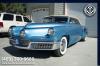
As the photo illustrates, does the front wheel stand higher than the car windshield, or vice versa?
the car windshield

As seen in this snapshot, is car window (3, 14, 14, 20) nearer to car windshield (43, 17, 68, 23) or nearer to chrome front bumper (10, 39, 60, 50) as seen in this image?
car windshield (43, 17, 68, 23)

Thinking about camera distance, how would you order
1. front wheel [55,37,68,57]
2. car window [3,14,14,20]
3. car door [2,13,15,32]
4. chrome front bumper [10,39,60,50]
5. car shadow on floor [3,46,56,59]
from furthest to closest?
car window [3,14,14,20]
car door [2,13,15,32]
car shadow on floor [3,46,56,59]
front wheel [55,37,68,57]
chrome front bumper [10,39,60,50]

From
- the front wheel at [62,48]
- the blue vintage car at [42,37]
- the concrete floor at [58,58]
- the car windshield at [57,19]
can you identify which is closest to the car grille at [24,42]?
the blue vintage car at [42,37]

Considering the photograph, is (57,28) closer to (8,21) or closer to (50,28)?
(50,28)

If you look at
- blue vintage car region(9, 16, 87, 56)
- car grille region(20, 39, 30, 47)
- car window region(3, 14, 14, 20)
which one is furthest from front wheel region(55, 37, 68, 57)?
car window region(3, 14, 14, 20)

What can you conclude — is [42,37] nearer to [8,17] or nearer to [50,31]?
[50,31]

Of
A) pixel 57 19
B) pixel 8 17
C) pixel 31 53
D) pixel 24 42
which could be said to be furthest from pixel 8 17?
pixel 24 42

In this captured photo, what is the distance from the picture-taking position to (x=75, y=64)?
228 inches

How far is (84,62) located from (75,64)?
392mm

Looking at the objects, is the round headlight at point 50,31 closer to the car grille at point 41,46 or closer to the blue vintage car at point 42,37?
the blue vintage car at point 42,37

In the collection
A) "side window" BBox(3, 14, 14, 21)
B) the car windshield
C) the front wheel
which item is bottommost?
the front wheel

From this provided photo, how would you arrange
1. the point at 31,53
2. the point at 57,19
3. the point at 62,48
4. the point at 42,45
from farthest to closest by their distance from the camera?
the point at 57,19 < the point at 31,53 < the point at 62,48 < the point at 42,45

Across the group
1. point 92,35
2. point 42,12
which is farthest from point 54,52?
point 42,12

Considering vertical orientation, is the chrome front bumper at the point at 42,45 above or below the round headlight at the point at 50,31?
below
